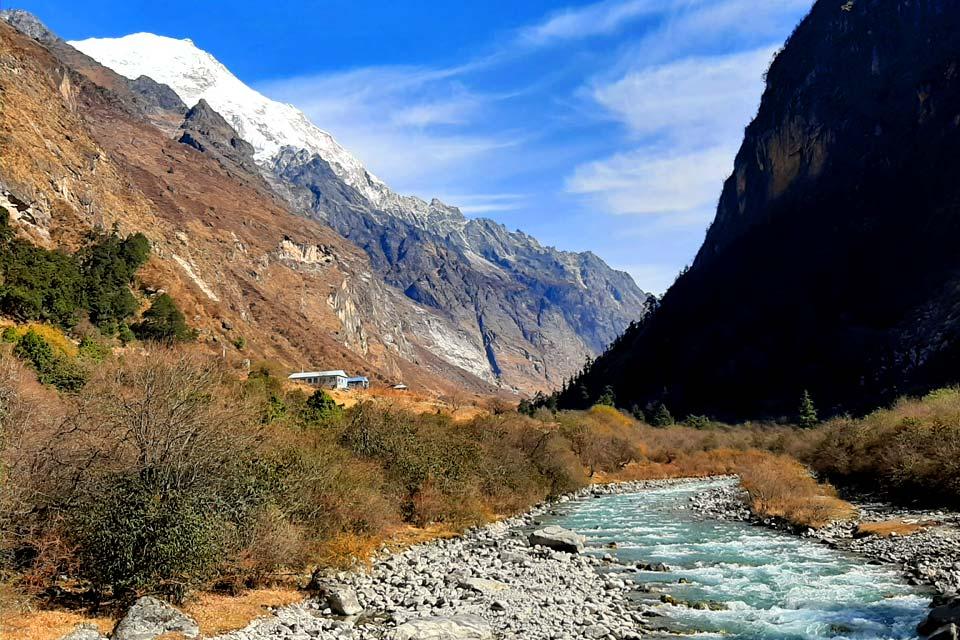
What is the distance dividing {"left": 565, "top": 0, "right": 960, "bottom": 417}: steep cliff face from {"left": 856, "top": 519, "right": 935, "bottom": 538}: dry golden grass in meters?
51.5

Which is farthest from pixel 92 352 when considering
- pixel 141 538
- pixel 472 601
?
pixel 472 601

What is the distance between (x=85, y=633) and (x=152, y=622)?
3.62 feet

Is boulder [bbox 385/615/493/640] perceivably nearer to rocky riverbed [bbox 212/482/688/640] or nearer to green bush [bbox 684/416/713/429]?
rocky riverbed [bbox 212/482/688/640]

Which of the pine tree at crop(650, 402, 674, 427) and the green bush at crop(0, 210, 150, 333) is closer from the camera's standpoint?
the green bush at crop(0, 210, 150, 333)

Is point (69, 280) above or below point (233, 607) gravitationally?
above

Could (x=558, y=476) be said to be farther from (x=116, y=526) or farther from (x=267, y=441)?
(x=116, y=526)

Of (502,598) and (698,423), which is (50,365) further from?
(698,423)

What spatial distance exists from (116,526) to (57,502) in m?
1.79

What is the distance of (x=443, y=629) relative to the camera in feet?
43.4

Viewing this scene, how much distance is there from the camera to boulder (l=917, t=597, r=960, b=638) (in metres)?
12.3

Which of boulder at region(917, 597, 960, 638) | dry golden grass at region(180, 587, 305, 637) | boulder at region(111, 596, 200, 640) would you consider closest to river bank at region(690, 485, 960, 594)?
boulder at region(917, 597, 960, 638)

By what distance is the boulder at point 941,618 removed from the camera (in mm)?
12312

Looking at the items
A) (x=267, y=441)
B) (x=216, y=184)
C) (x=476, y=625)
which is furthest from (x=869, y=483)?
(x=216, y=184)

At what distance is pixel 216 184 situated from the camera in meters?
160
